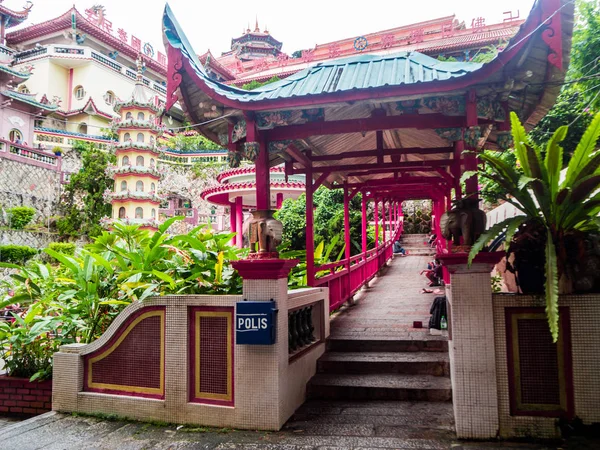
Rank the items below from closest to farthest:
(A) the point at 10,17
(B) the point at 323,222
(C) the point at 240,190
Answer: (C) the point at 240,190
(B) the point at 323,222
(A) the point at 10,17

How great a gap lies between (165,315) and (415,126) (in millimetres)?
3291

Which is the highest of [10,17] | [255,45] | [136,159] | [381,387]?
[255,45]

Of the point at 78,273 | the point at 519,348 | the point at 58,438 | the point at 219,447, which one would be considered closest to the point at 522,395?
the point at 519,348

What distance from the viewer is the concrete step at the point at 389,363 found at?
5.23 m

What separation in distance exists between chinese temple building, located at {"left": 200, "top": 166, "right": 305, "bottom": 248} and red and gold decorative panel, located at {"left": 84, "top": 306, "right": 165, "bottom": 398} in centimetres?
1042

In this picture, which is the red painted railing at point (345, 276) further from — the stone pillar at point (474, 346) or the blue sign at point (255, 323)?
the stone pillar at point (474, 346)

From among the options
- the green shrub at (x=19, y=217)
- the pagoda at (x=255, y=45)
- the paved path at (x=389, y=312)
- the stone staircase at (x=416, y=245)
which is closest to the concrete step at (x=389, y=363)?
the paved path at (x=389, y=312)

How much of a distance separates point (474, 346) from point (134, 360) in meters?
3.38

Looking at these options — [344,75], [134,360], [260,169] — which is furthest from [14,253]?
[344,75]

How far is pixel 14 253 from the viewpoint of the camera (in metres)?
19.7

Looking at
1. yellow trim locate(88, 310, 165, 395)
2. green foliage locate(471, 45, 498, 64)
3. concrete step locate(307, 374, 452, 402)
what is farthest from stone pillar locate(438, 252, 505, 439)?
yellow trim locate(88, 310, 165, 395)

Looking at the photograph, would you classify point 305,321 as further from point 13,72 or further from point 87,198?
point 13,72

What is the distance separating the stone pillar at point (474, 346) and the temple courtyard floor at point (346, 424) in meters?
0.17

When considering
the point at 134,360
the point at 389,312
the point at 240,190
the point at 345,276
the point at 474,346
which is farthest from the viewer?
the point at 240,190
